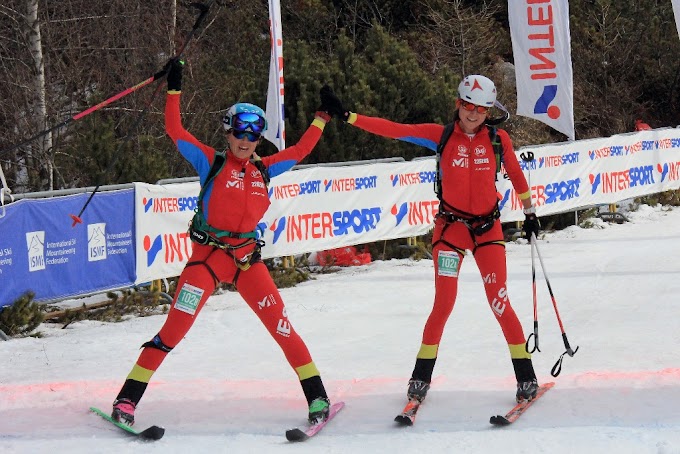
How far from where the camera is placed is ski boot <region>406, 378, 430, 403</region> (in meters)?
6.19

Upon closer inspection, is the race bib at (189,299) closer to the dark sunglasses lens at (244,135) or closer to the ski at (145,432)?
the ski at (145,432)

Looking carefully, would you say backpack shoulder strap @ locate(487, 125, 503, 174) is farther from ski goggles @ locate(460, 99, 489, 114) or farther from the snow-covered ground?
the snow-covered ground

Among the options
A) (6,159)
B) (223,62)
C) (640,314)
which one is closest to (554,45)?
(640,314)

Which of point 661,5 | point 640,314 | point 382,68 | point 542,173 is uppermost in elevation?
point 661,5

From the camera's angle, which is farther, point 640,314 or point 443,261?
point 640,314

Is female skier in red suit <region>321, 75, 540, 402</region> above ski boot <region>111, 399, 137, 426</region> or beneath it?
above

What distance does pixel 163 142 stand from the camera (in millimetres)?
17188

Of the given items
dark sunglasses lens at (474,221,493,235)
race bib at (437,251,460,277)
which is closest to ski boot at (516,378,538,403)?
race bib at (437,251,460,277)

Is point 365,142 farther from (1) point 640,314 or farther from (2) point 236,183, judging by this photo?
(2) point 236,183

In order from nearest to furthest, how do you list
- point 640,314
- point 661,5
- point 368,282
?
point 640,314
point 368,282
point 661,5

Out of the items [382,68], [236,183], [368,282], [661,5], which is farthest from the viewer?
[661,5]

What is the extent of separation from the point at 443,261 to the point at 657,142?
14242 mm

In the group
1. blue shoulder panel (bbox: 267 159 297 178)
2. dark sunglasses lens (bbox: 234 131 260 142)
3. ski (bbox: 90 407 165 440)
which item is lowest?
ski (bbox: 90 407 165 440)

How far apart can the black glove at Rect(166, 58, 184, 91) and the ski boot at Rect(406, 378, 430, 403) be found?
2404 millimetres
